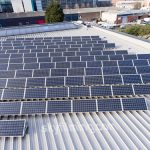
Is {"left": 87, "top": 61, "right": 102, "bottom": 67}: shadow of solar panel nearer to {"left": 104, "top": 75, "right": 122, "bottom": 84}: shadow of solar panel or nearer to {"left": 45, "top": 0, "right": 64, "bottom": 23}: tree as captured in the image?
{"left": 104, "top": 75, "right": 122, "bottom": 84}: shadow of solar panel

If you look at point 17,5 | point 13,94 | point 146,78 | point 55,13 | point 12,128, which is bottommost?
point 17,5

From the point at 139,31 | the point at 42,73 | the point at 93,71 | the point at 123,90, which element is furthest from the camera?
the point at 139,31

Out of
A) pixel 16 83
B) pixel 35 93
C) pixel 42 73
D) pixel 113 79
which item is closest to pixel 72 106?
pixel 35 93

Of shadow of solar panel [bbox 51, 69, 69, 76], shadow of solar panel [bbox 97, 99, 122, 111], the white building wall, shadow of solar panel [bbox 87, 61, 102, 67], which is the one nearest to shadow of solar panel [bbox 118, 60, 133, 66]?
shadow of solar panel [bbox 87, 61, 102, 67]

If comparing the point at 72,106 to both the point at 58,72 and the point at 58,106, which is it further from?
the point at 58,72

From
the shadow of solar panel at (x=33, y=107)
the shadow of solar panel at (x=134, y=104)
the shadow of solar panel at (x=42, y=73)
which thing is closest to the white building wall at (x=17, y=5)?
the shadow of solar panel at (x=42, y=73)
